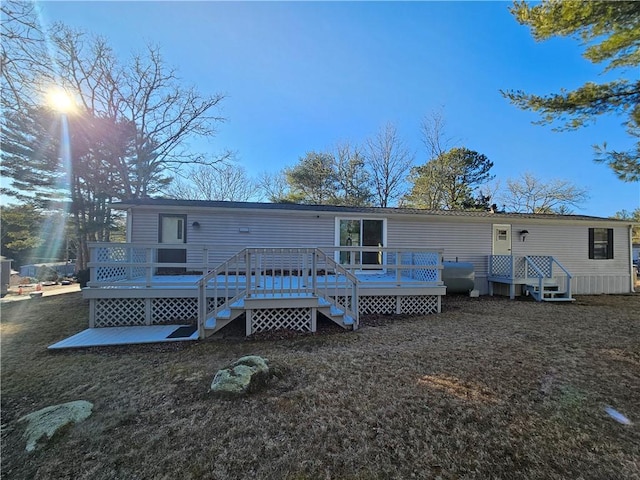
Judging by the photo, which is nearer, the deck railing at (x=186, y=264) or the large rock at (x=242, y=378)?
the large rock at (x=242, y=378)

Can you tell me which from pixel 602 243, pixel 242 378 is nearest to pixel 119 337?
pixel 242 378

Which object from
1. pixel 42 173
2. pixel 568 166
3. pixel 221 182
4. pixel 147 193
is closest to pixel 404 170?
pixel 568 166

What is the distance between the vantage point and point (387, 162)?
21.8m

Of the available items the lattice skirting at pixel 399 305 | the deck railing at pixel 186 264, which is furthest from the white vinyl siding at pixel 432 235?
the lattice skirting at pixel 399 305

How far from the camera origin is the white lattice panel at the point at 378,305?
6.74 metres

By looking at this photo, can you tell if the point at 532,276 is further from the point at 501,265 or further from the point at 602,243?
the point at 602,243

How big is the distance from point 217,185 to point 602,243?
23390 mm

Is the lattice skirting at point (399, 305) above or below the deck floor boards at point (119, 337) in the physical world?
above

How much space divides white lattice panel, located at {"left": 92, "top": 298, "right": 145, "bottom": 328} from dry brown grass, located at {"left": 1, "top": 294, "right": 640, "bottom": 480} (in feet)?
2.93

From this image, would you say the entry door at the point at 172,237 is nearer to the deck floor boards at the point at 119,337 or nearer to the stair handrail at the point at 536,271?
the deck floor boards at the point at 119,337

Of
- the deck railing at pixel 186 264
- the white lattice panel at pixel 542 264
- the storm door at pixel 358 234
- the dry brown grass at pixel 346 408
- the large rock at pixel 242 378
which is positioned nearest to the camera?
the dry brown grass at pixel 346 408

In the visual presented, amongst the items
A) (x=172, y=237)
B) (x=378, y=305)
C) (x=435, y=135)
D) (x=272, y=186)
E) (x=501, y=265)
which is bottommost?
(x=378, y=305)

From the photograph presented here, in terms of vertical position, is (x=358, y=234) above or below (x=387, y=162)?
below

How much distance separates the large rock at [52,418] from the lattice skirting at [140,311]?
10.1 feet
